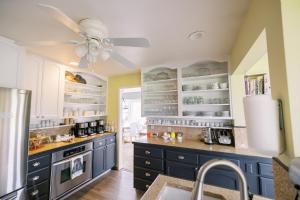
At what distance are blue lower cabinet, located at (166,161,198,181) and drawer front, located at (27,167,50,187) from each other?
1.86m

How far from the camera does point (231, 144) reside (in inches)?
90.0

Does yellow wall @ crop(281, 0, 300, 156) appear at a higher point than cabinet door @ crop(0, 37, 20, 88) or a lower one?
lower

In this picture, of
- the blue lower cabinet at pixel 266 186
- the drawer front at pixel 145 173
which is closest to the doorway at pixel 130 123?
the drawer front at pixel 145 173

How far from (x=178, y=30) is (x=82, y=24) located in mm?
1036

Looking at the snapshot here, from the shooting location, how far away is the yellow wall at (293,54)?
25.6 inches

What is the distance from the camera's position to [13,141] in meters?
1.53

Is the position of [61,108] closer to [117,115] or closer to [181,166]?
[117,115]

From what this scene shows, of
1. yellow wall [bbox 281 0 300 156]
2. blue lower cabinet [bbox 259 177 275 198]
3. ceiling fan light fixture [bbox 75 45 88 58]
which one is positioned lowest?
blue lower cabinet [bbox 259 177 275 198]

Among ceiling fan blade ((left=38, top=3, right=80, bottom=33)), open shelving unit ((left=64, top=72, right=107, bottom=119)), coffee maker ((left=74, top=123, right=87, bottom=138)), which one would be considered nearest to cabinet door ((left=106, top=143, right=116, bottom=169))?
coffee maker ((left=74, top=123, right=87, bottom=138))

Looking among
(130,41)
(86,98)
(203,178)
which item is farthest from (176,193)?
(86,98)

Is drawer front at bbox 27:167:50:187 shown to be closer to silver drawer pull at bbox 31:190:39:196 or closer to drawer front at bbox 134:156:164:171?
silver drawer pull at bbox 31:190:39:196

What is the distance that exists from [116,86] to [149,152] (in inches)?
82.6

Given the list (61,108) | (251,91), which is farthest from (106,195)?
(251,91)

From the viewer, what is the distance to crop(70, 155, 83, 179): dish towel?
7.90 feet
